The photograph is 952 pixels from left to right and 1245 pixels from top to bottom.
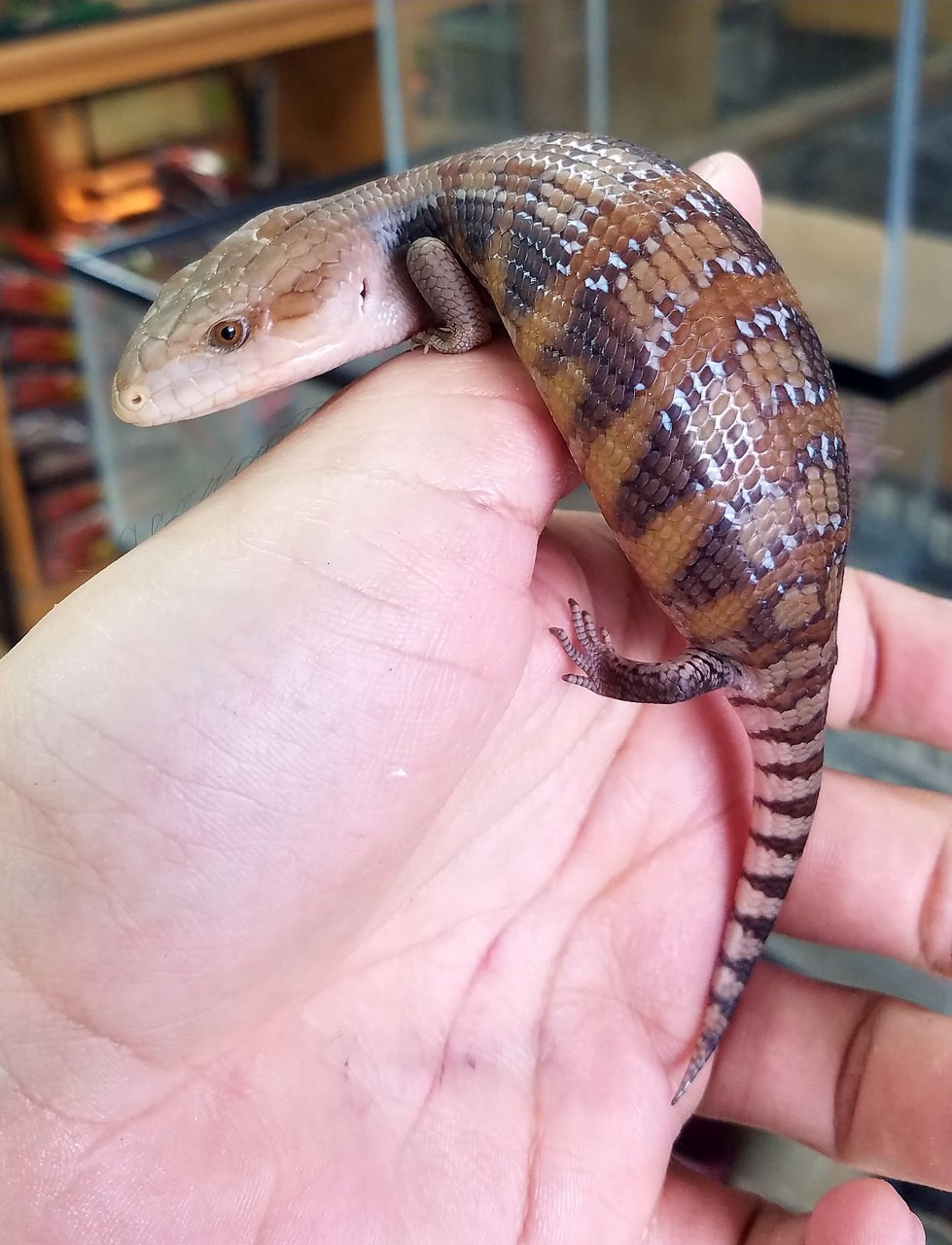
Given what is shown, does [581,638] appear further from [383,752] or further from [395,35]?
[395,35]

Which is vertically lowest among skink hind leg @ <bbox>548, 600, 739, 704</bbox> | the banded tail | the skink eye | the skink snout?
the banded tail

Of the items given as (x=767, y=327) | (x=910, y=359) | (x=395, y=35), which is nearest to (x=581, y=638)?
(x=767, y=327)

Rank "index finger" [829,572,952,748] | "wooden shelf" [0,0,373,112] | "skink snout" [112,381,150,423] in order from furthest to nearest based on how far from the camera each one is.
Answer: "wooden shelf" [0,0,373,112] < "index finger" [829,572,952,748] < "skink snout" [112,381,150,423]

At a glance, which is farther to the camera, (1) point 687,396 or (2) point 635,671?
(2) point 635,671

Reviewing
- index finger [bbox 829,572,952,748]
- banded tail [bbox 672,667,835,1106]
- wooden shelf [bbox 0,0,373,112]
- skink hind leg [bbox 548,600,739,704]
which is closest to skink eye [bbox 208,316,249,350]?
skink hind leg [bbox 548,600,739,704]

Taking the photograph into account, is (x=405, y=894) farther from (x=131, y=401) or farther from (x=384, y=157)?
(x=384, y=157)

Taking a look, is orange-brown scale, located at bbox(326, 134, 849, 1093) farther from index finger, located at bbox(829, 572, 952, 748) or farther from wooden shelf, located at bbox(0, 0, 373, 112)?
wooden shelf, located at bbox(0, 0, 373, 112)

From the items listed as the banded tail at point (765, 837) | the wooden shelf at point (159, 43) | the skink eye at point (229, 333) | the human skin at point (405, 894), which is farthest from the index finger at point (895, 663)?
the wooden shelf at point (159, 43)

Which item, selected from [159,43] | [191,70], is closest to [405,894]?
[159,43]
